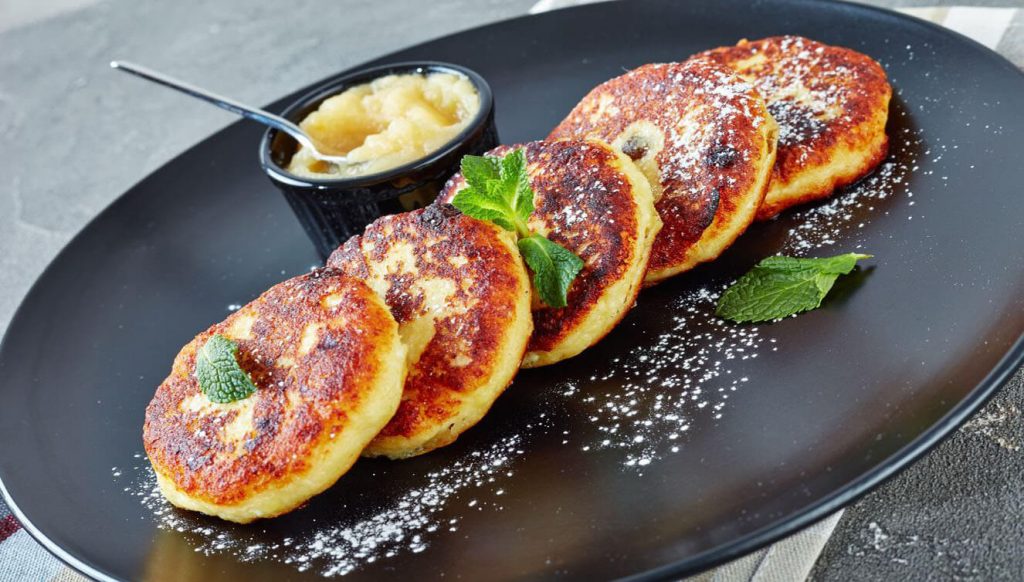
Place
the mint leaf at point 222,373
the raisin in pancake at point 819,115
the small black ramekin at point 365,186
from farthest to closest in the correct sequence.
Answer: the small black ramekin at point 365,186 < the raisin in pancake at point 819,115 < the mint leaf at point 222,373

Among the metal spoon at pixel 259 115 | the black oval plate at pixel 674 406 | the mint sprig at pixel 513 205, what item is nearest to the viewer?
the black oval plate at pixel 674 406

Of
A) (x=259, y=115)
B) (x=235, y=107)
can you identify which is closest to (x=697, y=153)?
(x=259, y=115)

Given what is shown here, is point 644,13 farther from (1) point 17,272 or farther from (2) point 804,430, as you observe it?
(1) point 17,272

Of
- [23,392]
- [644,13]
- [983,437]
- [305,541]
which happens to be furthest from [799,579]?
[644,13]

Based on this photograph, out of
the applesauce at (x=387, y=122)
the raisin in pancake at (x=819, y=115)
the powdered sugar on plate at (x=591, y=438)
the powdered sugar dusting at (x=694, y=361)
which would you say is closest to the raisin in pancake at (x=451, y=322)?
the powdered sugar on plate at (x=591, y=438)

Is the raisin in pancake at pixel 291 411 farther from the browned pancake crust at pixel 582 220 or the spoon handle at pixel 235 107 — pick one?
the spoon handle at pixel 235 107

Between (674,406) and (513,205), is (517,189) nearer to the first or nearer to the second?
(513,205)

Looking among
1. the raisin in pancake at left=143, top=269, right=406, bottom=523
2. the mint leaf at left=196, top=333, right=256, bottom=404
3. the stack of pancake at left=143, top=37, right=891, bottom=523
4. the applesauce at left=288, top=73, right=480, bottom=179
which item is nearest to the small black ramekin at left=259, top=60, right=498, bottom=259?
the applesauce at left=288, top=73, right=480, bottom=179
